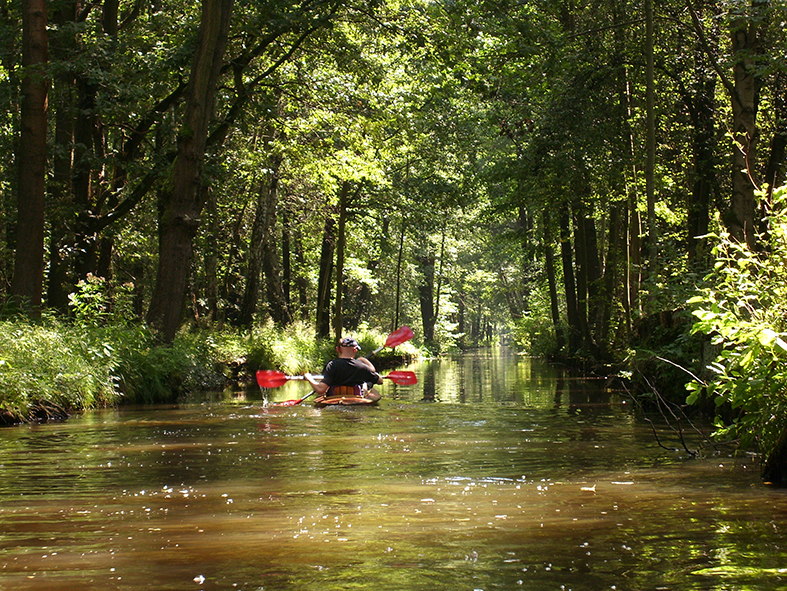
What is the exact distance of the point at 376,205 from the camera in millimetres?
30109

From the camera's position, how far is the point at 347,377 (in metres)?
13.4

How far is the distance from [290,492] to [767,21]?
12.4 metres

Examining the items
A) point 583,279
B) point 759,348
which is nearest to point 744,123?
point 759,348

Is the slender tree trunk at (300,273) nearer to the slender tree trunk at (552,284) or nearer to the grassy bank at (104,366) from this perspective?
the slender tree trunk at (552,284)

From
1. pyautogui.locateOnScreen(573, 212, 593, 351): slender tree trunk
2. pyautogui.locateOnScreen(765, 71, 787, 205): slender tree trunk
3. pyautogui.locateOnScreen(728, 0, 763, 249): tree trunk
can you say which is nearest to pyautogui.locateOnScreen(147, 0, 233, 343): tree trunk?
pyautogui.locateOnScreen(728, 0, 763, 249): tree trunk

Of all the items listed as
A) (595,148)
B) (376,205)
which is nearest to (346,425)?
(595,148)

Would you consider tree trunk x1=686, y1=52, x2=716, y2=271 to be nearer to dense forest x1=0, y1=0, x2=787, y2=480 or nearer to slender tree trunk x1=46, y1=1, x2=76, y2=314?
dense forest x1=0, y1=0, x2=787, y2=480

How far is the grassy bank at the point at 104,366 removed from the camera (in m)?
10.5

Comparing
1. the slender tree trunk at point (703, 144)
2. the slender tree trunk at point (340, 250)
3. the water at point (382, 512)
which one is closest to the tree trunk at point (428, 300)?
the slender tree trunk at point (340, 250)

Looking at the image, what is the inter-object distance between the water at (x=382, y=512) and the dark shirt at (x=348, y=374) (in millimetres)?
3953

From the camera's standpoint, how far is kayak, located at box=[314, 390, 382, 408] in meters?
13.1

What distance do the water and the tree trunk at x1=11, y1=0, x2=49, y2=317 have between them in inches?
209

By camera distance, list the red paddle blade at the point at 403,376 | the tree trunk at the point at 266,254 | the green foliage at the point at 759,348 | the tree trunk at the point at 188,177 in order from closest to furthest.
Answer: the green foliage at the point at 759,348 → the tree trunk at the point at 188,177 → the red paddle blade at the point at 403,376 → the tree trunk at the point at 266,254

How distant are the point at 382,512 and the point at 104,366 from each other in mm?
9296
